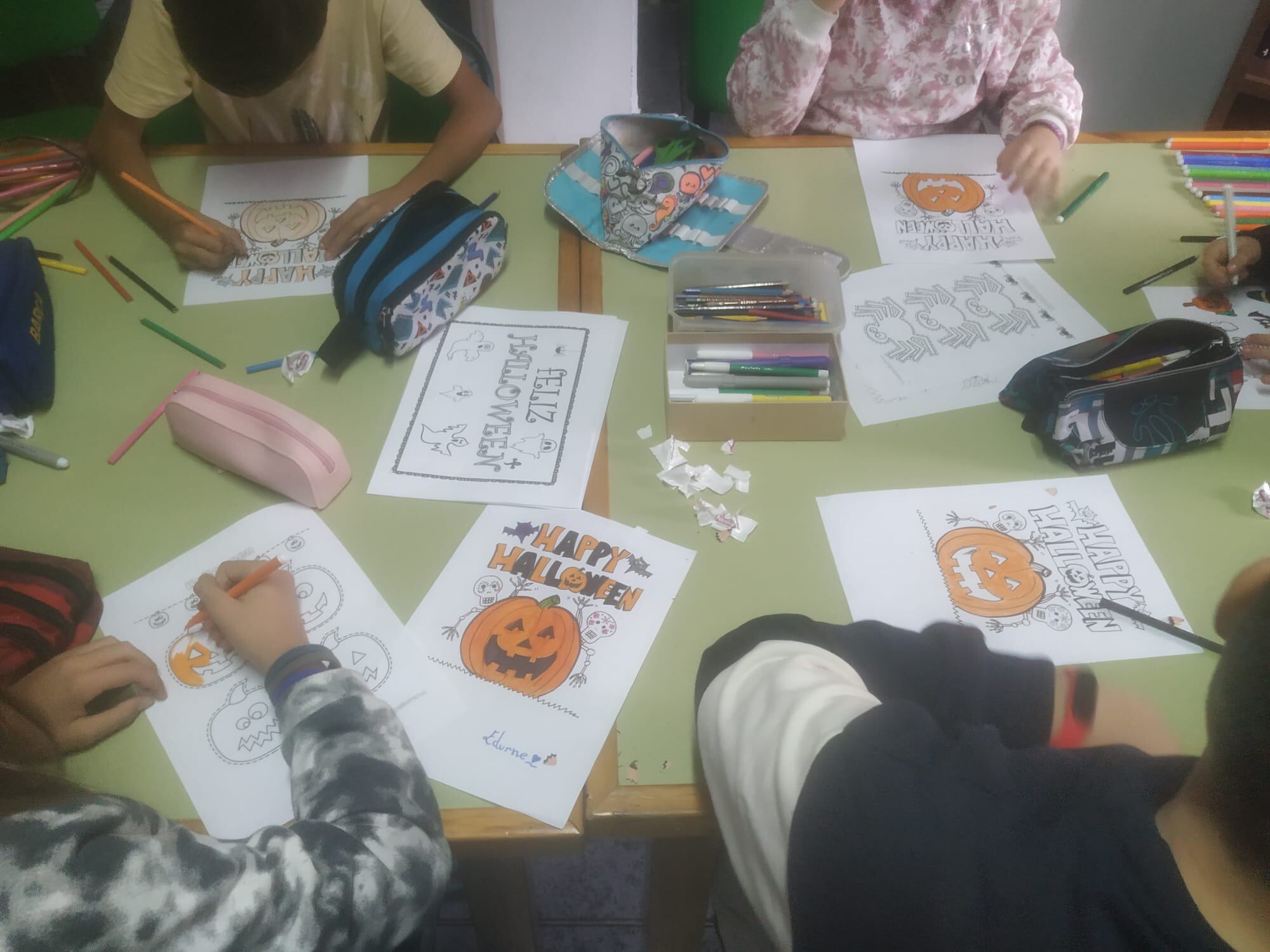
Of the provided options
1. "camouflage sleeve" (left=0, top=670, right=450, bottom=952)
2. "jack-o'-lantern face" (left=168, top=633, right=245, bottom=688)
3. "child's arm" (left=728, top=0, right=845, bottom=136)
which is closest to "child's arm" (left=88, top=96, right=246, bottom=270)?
"jack-o'-lantern face" (left=168, top=633, right=245, bottom=688)

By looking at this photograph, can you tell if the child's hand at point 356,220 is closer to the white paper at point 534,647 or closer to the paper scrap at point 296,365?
the paper scrap at point 296,365

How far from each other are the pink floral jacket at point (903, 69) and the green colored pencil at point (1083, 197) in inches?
3.1

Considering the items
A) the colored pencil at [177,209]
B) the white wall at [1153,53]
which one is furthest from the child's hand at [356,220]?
the white wall at [1153,53]

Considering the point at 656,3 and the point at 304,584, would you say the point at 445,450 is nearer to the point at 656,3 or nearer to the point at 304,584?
the point at 304,584

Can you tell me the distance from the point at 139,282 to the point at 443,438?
0.45m

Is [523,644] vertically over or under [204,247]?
under

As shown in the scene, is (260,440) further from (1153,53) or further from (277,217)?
(1153,53)

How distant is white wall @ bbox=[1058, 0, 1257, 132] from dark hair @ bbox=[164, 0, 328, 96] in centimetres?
183

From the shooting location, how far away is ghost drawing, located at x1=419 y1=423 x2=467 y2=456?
79cm

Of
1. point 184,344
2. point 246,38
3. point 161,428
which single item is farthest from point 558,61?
point 161,428

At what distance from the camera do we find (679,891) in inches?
32.5

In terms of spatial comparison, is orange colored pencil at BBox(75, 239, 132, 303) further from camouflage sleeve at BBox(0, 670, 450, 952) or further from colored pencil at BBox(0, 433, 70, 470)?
camouflage sleeve at BBox(0, 670, 450, 952)

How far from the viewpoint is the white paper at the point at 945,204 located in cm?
98

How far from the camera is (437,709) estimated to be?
61cm
